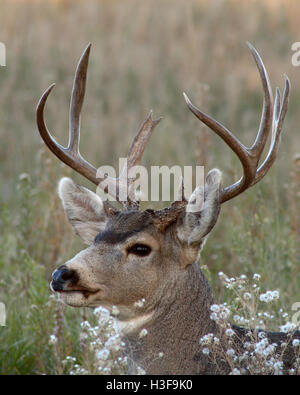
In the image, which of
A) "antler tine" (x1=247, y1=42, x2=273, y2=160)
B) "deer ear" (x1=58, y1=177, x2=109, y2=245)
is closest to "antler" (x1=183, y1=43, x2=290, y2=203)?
"antler tine" (x1=247, y1=42, x2=273, y2=160)

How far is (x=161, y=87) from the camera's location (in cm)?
1369

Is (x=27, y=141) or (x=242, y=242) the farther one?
(x=27, y=141)

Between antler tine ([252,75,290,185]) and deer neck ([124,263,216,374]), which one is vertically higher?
antler tine ([252,75,290,185])

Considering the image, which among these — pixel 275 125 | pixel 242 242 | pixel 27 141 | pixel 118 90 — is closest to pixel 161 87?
pixel 118 90

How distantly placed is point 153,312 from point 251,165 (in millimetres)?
1031

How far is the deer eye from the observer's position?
14.7 feet

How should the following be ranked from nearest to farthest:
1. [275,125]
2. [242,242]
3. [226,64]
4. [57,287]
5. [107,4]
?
[57,287], [275,125], [242,242], [226,64], [107,4]

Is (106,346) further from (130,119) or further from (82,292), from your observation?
(130,119)

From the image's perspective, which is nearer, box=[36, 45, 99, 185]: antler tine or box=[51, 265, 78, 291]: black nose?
box=[51, 265, 78, 291]: black nose

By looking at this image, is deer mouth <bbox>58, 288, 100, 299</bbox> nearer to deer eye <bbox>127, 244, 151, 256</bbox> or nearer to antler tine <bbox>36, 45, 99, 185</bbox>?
deer eye <bbox>127, 244, 151, 256</bbox>

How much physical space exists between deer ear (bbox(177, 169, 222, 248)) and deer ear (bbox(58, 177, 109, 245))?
0.66 metres
